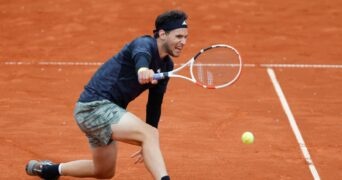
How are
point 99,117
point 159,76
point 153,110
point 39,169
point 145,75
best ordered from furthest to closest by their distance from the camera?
point 39,169, point 153,110, point 99,117, point 159,76, point 145,75

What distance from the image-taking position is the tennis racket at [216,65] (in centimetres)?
789

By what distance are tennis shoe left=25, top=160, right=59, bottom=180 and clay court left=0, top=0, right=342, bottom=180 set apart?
1.15 feet

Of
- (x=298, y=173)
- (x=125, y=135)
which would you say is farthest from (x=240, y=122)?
(x=125, y=135)

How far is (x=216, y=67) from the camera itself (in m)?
8.03

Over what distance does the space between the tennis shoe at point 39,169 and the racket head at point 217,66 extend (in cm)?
193

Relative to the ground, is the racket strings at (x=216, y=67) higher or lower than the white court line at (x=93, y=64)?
higher

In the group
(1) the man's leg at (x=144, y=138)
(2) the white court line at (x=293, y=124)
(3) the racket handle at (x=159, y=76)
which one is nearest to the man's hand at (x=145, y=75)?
(3) the racket handle at (x=159, y=76)

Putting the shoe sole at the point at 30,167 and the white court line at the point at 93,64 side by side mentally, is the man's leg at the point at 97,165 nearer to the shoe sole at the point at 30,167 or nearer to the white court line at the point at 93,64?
the shoe sole at the point at 30,167

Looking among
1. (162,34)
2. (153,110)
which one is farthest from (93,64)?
(162,34)

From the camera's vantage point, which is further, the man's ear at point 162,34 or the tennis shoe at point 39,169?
the tennis shoe at point 39,169

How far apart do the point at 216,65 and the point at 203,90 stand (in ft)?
14.4

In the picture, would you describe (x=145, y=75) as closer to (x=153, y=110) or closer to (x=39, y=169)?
(x=153, y=110)

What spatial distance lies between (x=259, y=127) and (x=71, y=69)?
13.0 ft

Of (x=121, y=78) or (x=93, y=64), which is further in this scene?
(x=93, y=64)
